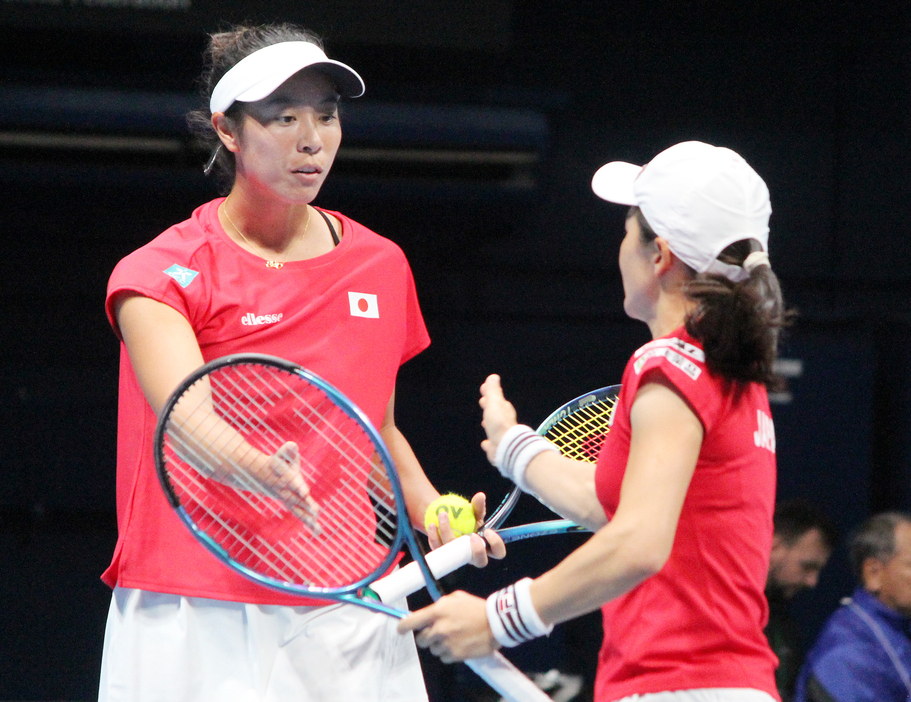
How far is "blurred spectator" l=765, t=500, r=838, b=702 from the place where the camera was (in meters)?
4.01

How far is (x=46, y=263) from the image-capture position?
500 cm

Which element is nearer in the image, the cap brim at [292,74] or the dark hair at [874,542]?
the cap brim at [292,74]

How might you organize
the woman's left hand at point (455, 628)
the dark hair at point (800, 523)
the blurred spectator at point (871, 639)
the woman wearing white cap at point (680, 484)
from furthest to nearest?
1. the dark hair at point (800, 523)
2. the blurred spectator at point (871, 639)
3. the woman's left hand at point (455, 628)
4. the woman wearing white cap at point (680, 484)

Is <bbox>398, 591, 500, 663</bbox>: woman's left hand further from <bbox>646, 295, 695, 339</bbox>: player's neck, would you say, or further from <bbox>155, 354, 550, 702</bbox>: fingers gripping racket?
<bbox>646, 295, 695, 339</bbox>: player's neck

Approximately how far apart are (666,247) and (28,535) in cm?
386

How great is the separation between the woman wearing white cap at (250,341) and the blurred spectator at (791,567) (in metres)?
2.25

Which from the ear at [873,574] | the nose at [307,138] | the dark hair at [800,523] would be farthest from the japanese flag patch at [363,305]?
the dark hair at [800,523]

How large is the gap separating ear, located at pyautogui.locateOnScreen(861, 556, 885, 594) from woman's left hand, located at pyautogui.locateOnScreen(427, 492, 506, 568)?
6.94 ft

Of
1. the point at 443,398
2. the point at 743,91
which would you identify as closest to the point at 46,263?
the point at 443,398

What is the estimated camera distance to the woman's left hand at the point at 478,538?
202 cm

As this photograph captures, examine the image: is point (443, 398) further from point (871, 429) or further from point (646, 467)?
point (646, 467)

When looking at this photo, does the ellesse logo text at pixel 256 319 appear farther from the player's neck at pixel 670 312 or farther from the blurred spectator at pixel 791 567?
the blurred spectator at pixel 791 567

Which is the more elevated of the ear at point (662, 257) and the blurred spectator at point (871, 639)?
the ear at point (662, 257)

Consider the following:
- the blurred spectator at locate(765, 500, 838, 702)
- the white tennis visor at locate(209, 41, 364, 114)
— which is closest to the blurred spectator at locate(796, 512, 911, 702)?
the blurred spectator at locate(765, 500, 838, 702)
